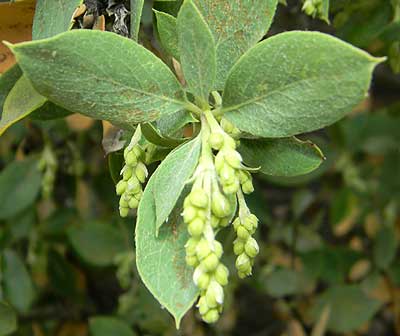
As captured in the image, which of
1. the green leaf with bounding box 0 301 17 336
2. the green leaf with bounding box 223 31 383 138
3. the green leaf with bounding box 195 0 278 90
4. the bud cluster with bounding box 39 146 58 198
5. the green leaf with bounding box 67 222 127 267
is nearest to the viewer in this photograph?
the green leaf with bounding box 223 31 383 138

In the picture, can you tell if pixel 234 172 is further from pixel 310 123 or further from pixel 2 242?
pixel 2 242

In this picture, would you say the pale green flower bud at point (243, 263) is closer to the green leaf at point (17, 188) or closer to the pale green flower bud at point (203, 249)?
the pale green flower bud at point (203, 249)

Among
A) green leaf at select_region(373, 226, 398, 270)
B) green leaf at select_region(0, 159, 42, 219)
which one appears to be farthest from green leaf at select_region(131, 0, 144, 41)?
green leaf at select_region(373, 226, 398, 270)

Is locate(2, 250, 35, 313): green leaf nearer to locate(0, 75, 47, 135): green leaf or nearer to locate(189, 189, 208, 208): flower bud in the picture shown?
locate(0, 75, 47, 135): green leaf

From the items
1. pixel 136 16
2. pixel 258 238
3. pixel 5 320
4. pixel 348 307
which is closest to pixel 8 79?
pixel 136 16

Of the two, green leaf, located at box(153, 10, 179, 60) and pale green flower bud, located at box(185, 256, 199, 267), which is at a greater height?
green leaf, located at box(153, 10, 179, 60)

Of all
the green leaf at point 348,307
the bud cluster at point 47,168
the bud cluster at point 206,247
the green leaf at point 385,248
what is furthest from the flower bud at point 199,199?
the green leaf at point 385,248

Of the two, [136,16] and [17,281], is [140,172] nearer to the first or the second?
[136,16]
